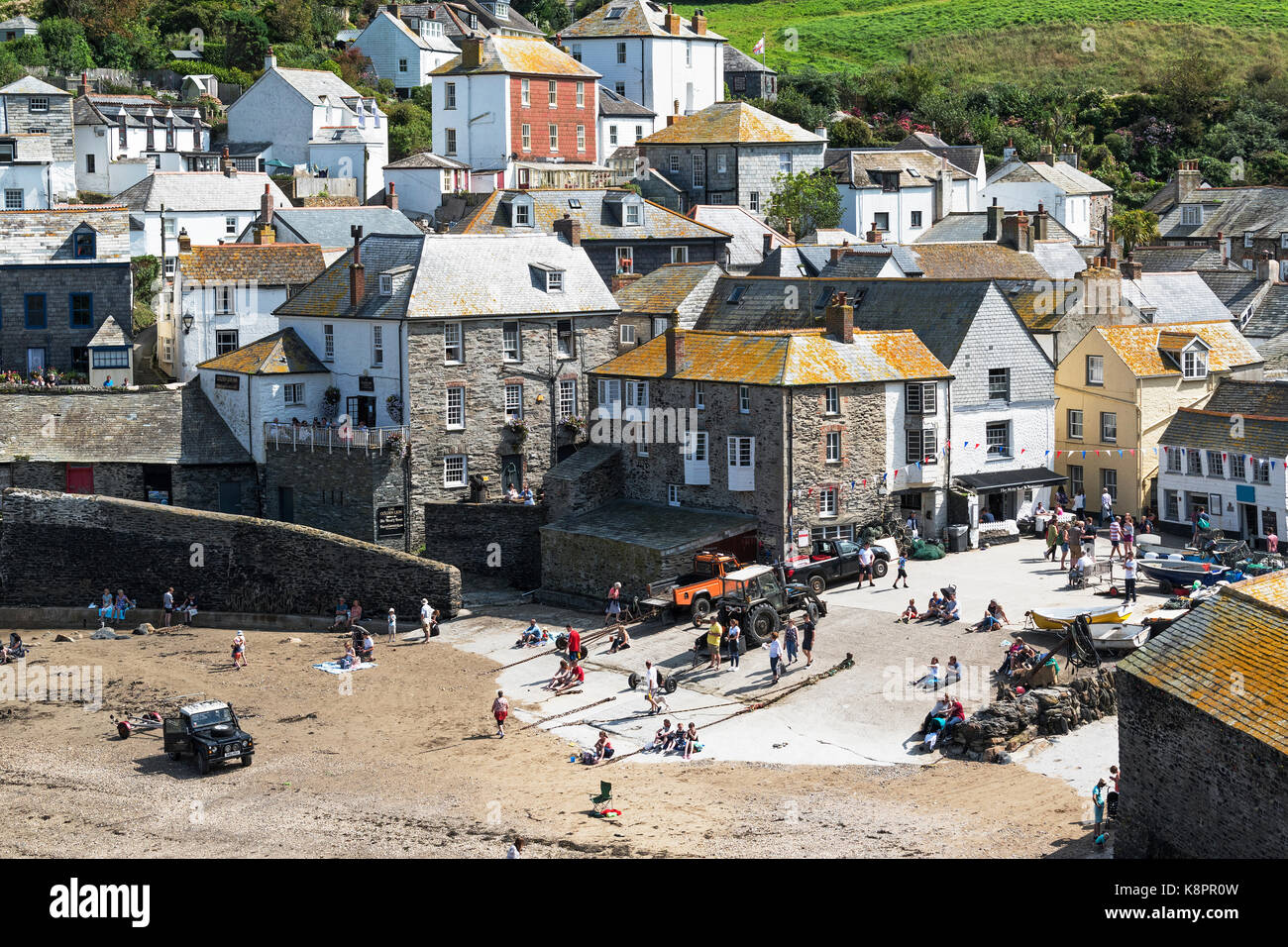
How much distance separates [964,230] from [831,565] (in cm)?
3928

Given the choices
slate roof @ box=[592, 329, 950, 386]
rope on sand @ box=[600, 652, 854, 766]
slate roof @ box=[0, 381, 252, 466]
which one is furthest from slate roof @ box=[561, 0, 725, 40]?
rope on sand @ box=[600, 652, 854, 766]

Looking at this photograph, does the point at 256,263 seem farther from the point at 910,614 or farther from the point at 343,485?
the point at 910,614

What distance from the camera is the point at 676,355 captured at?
54.3 meters

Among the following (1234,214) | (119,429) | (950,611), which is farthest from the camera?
(1234,214)

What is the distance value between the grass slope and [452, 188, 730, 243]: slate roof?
58955mm

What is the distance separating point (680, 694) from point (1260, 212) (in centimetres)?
6236

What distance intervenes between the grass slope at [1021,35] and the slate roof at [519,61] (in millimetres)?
38325

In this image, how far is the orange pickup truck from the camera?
47438mm

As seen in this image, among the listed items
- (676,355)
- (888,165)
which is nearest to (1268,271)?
(888,165)

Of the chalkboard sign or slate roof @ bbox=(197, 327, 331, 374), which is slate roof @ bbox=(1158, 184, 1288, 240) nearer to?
slate roof @ bbox=(197, 327, 331, 374)

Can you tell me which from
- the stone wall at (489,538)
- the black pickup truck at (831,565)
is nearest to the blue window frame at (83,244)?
the stone wall at (489,538)

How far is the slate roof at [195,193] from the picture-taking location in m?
77.7

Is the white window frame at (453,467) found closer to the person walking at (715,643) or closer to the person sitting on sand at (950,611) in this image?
the person walking at (715,643)

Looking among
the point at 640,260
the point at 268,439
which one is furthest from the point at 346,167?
the point at 268,439
